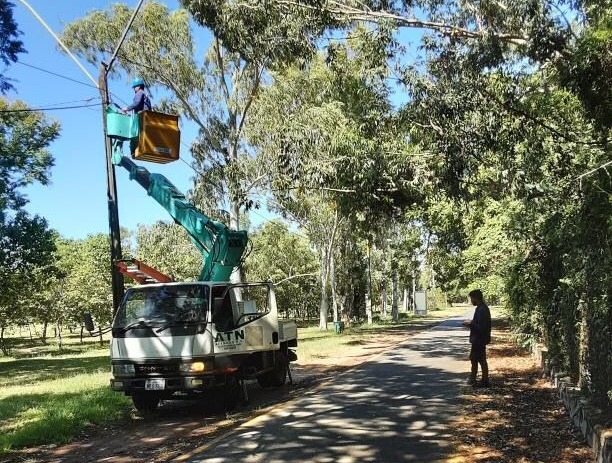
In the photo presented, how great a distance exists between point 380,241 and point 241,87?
1917 cm

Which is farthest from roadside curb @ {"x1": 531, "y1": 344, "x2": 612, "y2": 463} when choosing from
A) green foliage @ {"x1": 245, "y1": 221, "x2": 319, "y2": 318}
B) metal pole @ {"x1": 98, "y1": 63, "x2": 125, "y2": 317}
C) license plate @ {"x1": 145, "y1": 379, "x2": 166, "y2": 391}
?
green foliage @ {"x1": 245, "y1": 221, "x2": 319, "y2": 318}

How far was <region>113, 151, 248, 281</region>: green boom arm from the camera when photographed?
11297 millimetres

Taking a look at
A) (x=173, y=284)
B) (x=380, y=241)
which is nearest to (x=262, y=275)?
(x=380, y=241)

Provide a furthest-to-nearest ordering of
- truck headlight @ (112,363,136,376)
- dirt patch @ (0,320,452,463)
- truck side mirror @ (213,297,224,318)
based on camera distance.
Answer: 1. truck side mirror @ (213,297,224,318)
2. truck headlight @ (112,363,136,376)
3. dirt patch @ (0,320,452,463)

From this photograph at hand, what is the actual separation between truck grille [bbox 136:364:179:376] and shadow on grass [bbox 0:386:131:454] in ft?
3.50

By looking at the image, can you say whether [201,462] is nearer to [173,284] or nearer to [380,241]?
[173,284]

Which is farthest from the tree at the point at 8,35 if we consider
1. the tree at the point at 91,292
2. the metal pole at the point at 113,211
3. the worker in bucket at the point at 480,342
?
the tree at the point at 91,292

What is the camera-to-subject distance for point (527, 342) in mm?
15141

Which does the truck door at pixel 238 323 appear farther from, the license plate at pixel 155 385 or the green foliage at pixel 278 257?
the green foliage at pixel 278 257

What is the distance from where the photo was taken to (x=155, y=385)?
920cm

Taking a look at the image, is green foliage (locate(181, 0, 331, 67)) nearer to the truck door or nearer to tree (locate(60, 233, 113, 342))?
the truck door

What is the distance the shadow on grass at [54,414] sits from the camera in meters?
8.29

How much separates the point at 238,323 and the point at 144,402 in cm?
214

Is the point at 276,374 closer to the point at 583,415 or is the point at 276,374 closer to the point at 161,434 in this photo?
the point at 161,434
